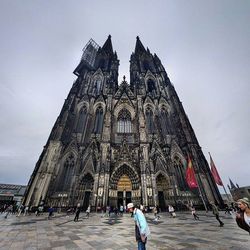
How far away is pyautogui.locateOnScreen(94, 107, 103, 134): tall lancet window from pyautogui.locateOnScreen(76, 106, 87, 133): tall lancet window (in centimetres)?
187

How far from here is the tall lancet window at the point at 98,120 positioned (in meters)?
21.7

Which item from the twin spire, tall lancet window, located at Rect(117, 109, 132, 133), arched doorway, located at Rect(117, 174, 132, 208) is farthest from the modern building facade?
the twin spire

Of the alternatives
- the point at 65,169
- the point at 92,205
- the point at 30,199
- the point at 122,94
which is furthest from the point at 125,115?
the point at 30,199

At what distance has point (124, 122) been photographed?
23797 millimetres

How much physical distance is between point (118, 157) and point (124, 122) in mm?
7520

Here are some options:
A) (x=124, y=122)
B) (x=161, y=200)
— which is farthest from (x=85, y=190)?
(x=124, y=122)

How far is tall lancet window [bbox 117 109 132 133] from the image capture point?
22719 mm

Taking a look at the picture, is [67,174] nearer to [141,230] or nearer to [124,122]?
[124,122]

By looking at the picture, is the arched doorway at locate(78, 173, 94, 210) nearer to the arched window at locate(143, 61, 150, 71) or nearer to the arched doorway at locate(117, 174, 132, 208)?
the arched doorway at locate(117, 174, 132, 208)

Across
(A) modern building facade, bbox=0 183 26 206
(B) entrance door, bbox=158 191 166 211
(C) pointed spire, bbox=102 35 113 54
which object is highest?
(C) pointed spire, bbox=102 35 113 54

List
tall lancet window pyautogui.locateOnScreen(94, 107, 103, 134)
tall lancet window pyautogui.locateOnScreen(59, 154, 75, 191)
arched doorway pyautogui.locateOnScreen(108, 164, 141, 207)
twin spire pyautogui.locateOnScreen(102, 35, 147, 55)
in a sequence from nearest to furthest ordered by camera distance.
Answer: arched doorway pyautogui.locateOnScreen(108, 164, 141, 207)
tall lancet window pyautogui.locateOnScreen(59, 154, 75, 191)
tall lancet window pyautogui.locateOnScreen(94, 107, 103, 134)
twin spire pyautogui.locateOnScreen(102, 35, 147, 55)

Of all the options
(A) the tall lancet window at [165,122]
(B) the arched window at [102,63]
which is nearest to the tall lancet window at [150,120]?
(A) the tall lancet window at [165,122]

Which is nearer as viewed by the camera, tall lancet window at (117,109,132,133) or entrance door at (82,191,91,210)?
entrance door at (82,191,91,210)

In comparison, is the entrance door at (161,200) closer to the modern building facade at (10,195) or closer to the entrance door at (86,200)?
the entrance door at (86,200)
